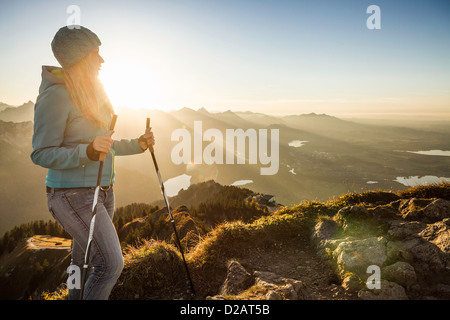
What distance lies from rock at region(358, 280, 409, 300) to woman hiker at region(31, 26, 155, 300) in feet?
13.4

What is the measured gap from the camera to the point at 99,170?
317 cm

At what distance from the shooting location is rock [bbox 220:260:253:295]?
4.86 m

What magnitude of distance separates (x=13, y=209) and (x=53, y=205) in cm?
26453

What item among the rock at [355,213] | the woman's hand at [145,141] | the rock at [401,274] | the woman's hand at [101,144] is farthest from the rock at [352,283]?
the woman's hand at [101,144]

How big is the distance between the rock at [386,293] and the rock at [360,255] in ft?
1.45

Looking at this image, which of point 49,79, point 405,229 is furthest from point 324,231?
point 49,79

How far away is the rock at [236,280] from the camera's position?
486cm

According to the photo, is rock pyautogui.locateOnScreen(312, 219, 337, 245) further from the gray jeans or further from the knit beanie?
the knit beanie

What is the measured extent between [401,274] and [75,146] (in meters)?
5.84

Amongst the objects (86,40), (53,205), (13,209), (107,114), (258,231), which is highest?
(86,40)

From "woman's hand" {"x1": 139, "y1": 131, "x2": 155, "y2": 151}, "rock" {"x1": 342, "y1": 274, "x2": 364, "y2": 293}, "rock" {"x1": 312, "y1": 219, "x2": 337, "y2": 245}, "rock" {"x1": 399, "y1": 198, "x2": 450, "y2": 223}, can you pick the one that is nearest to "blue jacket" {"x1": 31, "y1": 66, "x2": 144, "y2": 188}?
"woman's hand" {"x1": 139, "y1": 131, "x2": 155, "y2": 151}

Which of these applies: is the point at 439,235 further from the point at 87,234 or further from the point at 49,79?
the point at 49,79

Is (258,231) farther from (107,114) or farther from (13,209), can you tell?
(13,209)
